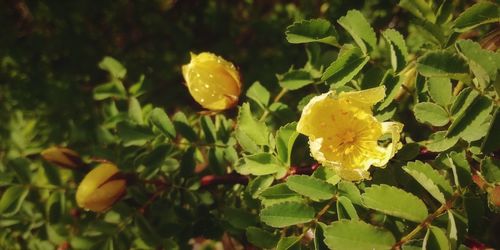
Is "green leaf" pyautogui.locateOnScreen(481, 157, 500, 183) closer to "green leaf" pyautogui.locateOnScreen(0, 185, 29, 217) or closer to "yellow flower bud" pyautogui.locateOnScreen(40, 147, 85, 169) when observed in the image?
"yellow flower bud" pyautogui.locateOnScreen(40, 147, 85, 169)

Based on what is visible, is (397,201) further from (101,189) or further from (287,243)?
(101,189)

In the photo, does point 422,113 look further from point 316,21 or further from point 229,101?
point 229,101

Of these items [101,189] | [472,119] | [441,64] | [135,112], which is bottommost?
[101,189]

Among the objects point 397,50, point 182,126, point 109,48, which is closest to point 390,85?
point 397,50

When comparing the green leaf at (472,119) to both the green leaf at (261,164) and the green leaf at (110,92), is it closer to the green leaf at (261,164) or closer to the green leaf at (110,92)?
the green leaf at (261,164)

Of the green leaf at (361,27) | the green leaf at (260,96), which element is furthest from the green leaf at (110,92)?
the green leaf at (361,27)
